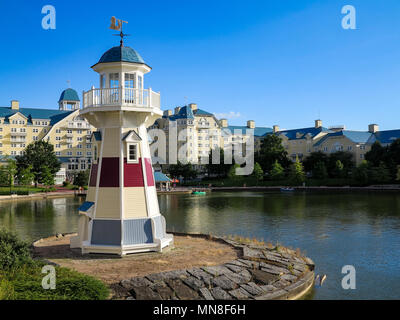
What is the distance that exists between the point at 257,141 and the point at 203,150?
19.6m

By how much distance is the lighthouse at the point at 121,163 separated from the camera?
16781 mm

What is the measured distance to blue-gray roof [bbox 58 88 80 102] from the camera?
10653cm

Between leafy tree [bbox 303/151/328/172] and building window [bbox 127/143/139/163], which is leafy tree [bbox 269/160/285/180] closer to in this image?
leafy tree [bbox 303/151/328/172]

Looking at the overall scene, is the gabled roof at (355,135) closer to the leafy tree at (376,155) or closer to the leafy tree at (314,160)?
the leafy tree at (314,160)

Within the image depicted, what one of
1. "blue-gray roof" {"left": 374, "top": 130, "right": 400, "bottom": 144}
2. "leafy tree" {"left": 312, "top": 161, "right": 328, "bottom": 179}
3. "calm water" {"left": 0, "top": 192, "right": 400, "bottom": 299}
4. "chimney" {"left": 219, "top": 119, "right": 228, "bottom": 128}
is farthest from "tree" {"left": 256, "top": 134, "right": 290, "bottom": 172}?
"calm water" {"left": 0, "top": 192, "right": 400, "bottom": 299}

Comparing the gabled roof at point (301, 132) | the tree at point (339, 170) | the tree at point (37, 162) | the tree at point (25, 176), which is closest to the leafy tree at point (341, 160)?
the tree at point (339, 170)

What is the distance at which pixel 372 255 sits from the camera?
2017cm

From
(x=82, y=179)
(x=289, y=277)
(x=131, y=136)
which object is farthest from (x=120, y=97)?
(x=82, y=179)

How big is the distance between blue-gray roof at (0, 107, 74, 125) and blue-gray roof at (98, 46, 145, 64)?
85.9 metres

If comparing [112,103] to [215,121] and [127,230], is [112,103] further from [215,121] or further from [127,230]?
[215,121]

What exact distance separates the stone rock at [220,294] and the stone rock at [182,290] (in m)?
0.56

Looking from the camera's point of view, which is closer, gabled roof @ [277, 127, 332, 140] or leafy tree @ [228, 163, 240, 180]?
leafy tree @ [228, 163, 240, 180]
